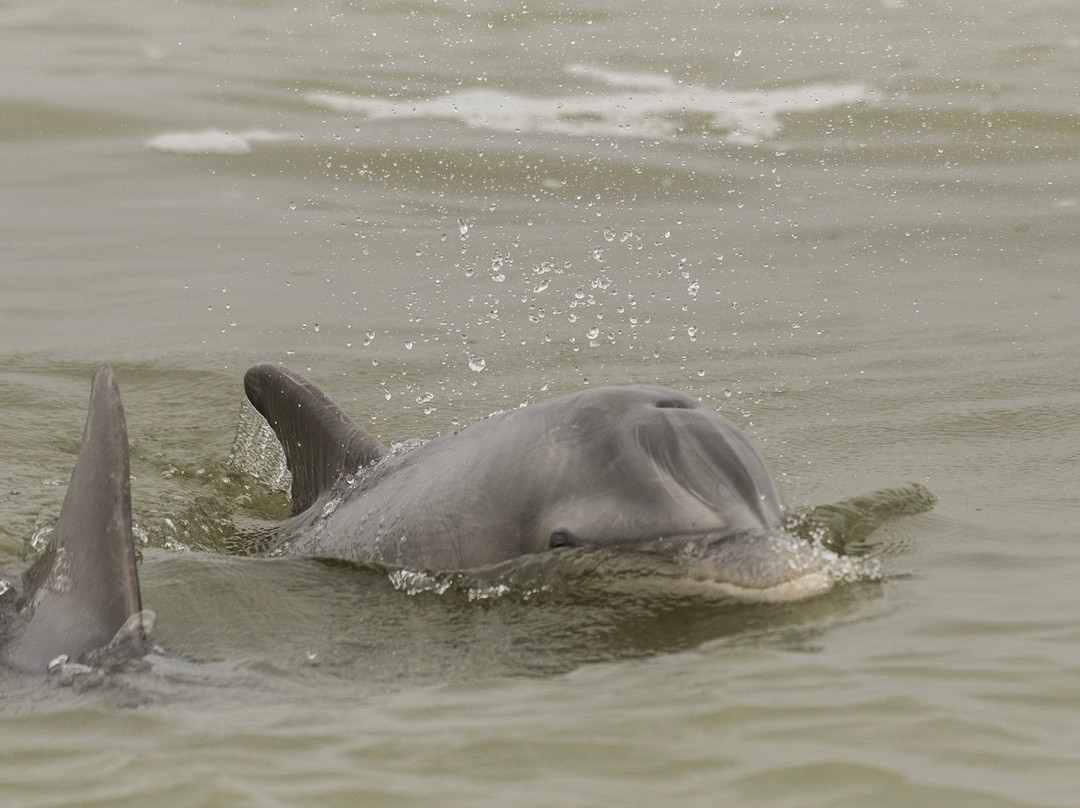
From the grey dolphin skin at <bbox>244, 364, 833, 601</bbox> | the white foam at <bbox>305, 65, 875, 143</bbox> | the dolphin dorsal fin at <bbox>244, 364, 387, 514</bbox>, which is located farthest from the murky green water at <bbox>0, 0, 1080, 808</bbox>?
the dolphin dorsal fin at <bbox>244, 364, 387, 514</bbox>

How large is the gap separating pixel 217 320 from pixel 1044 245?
7.60m

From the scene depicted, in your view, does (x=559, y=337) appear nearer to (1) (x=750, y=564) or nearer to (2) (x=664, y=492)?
(2) (x=664, y=492)

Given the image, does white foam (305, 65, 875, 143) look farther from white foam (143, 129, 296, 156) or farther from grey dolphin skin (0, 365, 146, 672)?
grey dolphin skin (0, 365, 146, 672)

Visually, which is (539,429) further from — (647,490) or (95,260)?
(95,260)

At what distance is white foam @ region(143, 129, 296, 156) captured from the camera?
59.0 feet

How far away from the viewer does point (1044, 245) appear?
1482cm

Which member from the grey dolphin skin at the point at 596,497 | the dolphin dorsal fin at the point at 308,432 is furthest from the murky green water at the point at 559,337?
the dolphin dorsal fin at the point at 308,432

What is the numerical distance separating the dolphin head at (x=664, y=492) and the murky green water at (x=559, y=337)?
0.65 ft

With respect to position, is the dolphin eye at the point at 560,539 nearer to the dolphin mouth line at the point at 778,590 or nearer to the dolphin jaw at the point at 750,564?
the dolphin jaw at the point at 750,564

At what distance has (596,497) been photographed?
18.4ft

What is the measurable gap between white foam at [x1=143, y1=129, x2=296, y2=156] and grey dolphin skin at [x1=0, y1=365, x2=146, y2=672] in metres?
12.5

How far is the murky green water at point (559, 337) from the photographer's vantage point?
4.37m

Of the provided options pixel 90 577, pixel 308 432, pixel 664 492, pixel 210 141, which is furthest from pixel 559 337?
pixel 210 141

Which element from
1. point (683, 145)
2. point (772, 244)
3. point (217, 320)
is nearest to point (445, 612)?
point (217, 320)
